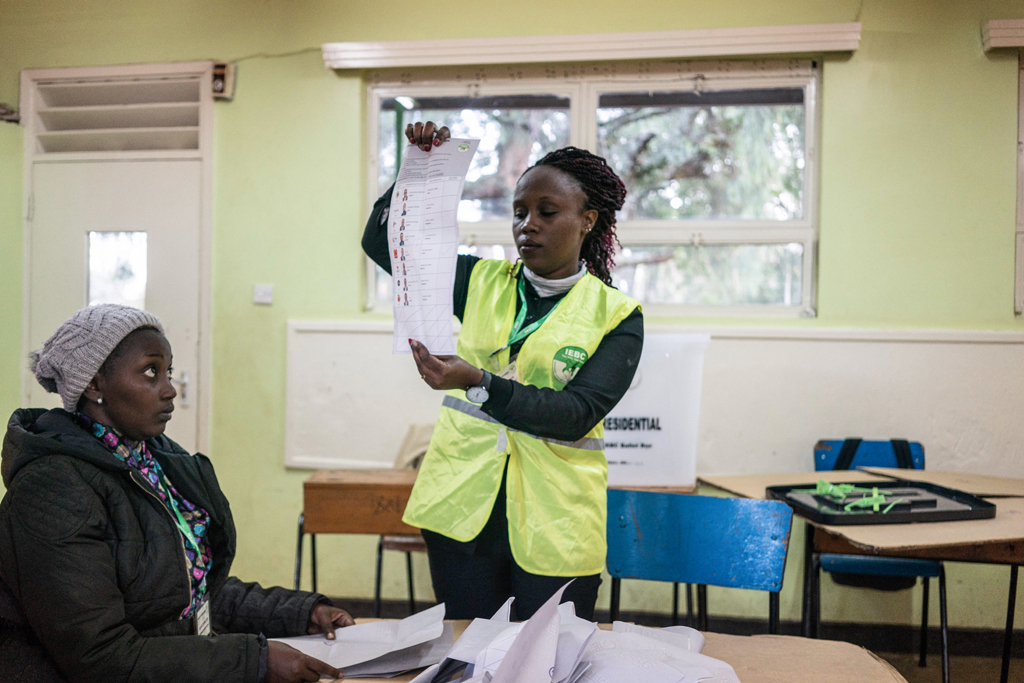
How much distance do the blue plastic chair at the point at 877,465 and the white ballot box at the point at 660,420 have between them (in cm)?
70

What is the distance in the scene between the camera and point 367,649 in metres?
1.13

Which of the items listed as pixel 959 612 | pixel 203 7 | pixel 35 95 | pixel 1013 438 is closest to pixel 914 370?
pixel 1013 438

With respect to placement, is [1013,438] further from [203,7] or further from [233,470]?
[203,7]

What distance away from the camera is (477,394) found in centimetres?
131

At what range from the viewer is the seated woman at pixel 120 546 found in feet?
3.36

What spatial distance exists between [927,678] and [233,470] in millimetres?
3270

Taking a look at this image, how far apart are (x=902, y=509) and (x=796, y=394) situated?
4.01 ft

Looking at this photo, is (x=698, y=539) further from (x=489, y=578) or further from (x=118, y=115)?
(x=118, y=115)

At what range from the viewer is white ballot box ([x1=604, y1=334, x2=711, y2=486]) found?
277cm

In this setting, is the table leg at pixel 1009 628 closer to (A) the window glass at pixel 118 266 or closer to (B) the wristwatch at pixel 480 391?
(B) the wristwatch at pixel 480 391

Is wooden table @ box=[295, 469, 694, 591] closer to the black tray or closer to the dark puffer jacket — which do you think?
the black tray

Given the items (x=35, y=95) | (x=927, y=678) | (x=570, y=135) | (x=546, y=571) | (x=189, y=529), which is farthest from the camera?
(x=35, y=95)

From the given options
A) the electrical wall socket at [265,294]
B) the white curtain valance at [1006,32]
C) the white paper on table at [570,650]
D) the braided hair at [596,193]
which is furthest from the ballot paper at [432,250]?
the white curtain valance at [1006,32]

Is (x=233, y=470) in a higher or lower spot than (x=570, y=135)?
lower
